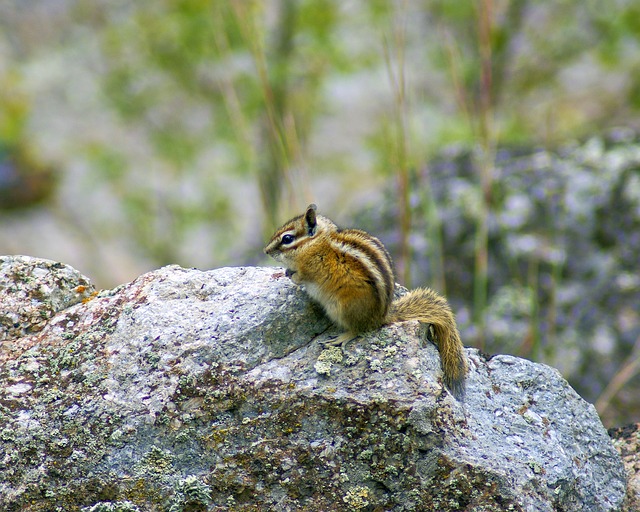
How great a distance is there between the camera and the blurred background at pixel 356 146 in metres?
5.78

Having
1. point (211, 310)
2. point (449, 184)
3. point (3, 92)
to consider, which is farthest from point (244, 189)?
point (211, 310)

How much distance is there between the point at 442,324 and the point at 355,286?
362 millimetres

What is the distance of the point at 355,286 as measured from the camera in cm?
299

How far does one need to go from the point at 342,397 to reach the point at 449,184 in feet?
14.5

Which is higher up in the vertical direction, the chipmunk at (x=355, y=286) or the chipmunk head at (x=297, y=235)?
the chipmunk head at (x=297, y=235)

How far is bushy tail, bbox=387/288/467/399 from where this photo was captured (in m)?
2.93

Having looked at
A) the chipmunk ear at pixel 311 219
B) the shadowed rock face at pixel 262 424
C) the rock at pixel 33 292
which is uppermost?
the rock at pixel 33 292

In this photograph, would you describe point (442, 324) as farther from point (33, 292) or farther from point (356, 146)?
point (356, 146)

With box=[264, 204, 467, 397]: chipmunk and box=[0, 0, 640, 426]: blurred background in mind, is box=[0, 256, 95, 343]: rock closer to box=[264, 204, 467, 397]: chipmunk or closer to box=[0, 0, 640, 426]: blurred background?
box=[264, 204, 467, 397]: chipmunk

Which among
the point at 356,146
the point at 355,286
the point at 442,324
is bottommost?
the point at 442,324

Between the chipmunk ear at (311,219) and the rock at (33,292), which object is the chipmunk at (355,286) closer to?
the chipmunk ear at (311,219)

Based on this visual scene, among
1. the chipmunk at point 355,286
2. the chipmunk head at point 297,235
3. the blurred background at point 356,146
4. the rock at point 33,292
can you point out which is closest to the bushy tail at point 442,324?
the chipmunk at point 355,286

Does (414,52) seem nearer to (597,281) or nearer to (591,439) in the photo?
(597,281)

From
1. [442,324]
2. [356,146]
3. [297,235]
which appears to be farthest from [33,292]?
[356,146]
